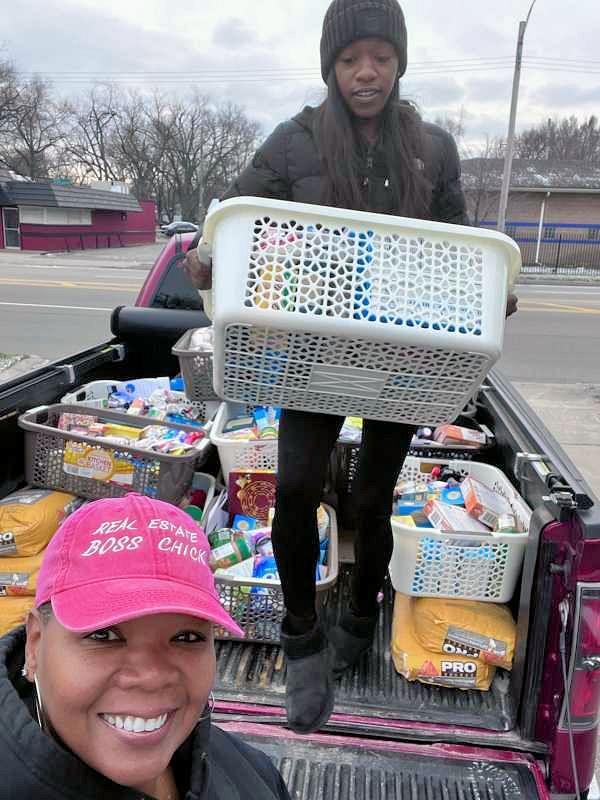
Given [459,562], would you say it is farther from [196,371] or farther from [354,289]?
[196,371]

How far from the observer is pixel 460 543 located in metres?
2.12

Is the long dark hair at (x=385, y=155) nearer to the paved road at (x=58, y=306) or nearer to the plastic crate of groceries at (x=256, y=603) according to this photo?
the plastic crate of groceries at (x=256, y=603)

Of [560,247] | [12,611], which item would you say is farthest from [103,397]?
[560,247]

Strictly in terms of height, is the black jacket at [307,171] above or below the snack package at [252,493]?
above

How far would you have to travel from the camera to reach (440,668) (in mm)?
2113

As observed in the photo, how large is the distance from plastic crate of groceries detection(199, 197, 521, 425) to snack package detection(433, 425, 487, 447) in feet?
5.03

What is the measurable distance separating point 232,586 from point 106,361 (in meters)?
2.24

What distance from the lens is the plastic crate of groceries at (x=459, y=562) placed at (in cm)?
210

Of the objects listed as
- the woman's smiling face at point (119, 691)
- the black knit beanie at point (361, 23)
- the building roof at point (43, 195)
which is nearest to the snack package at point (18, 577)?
the woman's smiling face at point (119, 691)

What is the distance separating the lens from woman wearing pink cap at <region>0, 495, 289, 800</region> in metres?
0.91

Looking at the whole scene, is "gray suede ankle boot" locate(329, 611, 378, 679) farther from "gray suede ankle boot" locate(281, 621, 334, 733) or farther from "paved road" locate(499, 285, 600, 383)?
"paved road" locate(499, 285, 600, 383)

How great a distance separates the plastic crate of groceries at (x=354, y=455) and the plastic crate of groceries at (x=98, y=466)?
2.08ft

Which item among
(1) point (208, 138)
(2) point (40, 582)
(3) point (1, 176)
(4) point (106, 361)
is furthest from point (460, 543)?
(1) point (208, 138)

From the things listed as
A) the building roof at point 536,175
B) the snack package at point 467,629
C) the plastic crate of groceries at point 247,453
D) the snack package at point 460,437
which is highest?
the building roof at point 536,175
